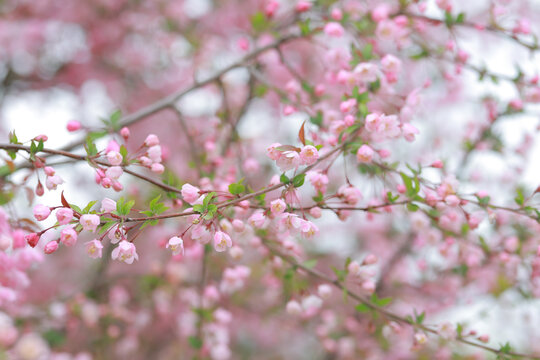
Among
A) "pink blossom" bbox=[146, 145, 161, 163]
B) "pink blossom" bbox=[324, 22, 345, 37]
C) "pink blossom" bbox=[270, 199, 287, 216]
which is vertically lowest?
"pink blossom" bbox=[270, 199, 287, 216]

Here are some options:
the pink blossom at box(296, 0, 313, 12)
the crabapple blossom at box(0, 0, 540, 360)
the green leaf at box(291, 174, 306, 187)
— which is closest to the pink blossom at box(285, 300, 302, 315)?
the crabapple blossom at box(0, 0, 540, 360)

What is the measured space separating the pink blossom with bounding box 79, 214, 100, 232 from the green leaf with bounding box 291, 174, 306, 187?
1.15 ft

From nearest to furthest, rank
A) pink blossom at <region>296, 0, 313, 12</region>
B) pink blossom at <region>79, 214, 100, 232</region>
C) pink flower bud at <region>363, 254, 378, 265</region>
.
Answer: pink blossom at <region>79, 214, 100, 232</region>, pink flower bud at <region>363, 254, 378, 265</region>, pink blossom at <region>296, 0, 313, 12</region>

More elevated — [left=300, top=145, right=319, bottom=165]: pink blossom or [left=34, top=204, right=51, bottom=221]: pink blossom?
[left=34, top=204, right=51, bottom=221]: pink blossom

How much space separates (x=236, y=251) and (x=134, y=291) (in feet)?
4.51

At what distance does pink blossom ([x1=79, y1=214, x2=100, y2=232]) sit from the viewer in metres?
0.75

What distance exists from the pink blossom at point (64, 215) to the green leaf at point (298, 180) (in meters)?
0.40

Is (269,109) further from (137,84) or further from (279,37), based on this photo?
(279,37)

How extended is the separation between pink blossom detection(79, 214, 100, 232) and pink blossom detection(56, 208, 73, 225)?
1.6 inches

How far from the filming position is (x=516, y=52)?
10.3 feet

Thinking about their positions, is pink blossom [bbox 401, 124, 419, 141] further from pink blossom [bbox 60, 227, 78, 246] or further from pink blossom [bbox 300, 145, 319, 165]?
pink blossom [bbox 60, 227, 78, 246]

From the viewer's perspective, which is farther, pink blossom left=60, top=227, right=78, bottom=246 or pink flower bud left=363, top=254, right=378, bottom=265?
pink flower bud left=363, top=254, right=378, bottom=265

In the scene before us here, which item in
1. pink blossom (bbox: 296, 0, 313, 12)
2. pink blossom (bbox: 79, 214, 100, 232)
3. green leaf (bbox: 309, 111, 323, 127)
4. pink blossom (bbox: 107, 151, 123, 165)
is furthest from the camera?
pink blossom (bbox: 296, 0, 313, 12)

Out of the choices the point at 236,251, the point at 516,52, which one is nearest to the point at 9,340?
the point at 236,251
